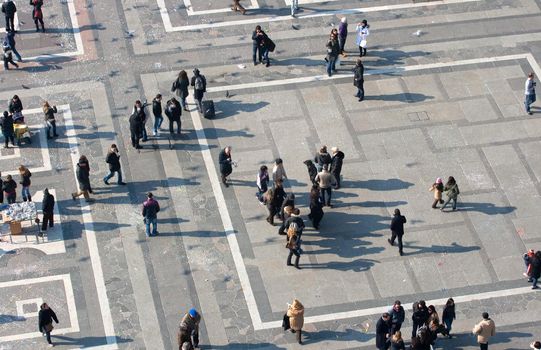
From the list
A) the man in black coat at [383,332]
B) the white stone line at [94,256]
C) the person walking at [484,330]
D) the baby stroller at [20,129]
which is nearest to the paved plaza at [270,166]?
the white stone line at [94,256]

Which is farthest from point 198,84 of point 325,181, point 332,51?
point 325,181

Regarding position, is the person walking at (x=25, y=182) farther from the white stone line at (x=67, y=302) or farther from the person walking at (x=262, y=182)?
the person walking at (x=262, y=182)

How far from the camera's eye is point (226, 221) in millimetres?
37844

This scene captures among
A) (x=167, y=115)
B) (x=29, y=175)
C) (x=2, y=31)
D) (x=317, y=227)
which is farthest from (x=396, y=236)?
(x=2, y=31)

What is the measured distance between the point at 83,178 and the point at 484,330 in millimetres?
13704

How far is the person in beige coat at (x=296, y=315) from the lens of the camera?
33094mm

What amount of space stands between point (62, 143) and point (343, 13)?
12.9 m

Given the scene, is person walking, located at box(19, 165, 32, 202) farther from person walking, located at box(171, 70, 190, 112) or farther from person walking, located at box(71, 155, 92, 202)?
person walking, located at box(171, 70, 190, 112)

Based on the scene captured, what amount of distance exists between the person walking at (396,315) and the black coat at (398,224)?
324cm

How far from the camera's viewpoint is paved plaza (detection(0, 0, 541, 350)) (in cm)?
3506

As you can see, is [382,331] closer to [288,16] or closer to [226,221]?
[226,221]

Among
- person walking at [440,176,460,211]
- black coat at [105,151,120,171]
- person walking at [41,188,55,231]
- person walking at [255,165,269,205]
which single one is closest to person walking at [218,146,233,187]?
person walking at [255,165,269,205]

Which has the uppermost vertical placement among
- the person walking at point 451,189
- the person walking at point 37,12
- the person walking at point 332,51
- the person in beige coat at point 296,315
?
the person walking at point 37,12

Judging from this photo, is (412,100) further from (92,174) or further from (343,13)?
(92,174)
